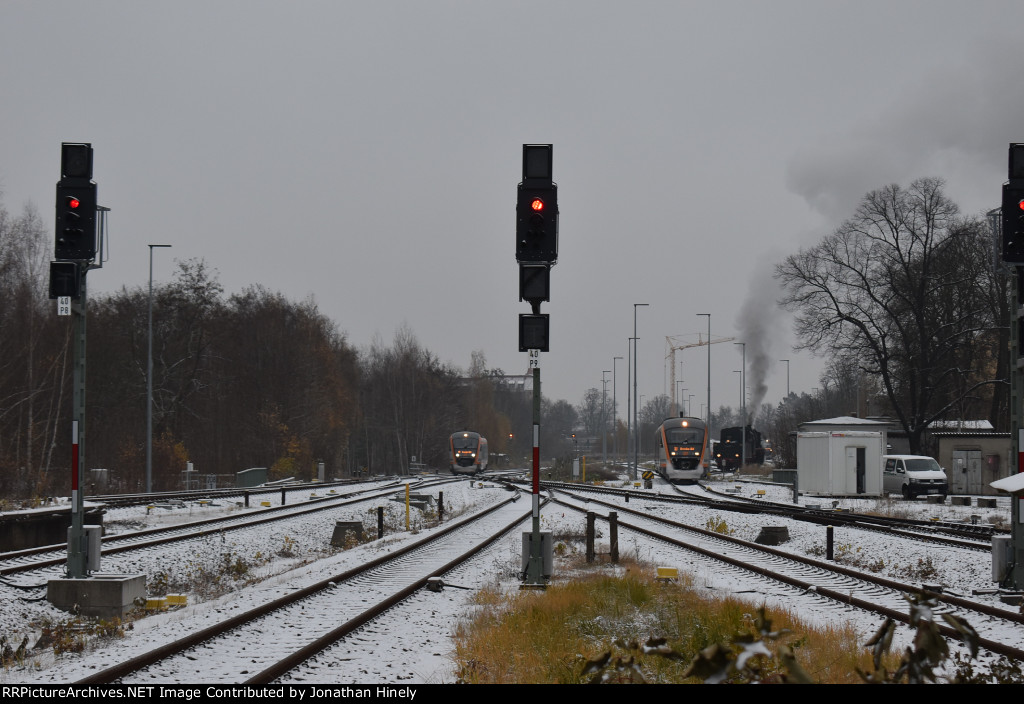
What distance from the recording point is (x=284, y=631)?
10.2 meters

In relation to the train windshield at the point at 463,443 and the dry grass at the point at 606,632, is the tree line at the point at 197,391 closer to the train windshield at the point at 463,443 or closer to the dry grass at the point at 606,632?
the train windshield at the point at 463,443

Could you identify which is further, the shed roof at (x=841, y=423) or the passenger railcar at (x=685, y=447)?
the passenger railcar at (x=685, y=447)

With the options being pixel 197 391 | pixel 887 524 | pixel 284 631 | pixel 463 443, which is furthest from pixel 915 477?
pixel 197 391

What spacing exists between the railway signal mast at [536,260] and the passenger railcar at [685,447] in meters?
40.2

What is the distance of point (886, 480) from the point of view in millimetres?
41500

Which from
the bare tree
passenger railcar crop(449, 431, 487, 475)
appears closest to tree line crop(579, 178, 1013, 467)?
the bare tree

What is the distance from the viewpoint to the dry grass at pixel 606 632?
25.9 ft

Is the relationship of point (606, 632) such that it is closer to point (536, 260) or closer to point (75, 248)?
point (536, 260)

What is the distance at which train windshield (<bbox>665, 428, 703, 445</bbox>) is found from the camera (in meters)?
53.8

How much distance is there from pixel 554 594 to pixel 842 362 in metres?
Answer: 42.2

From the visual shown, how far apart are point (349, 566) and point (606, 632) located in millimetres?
7271

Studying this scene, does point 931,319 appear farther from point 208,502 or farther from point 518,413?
point 518,413

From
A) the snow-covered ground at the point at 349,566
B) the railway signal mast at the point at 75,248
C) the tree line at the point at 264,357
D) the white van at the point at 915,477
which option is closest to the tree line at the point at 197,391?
the tree line at the point at 264,357
